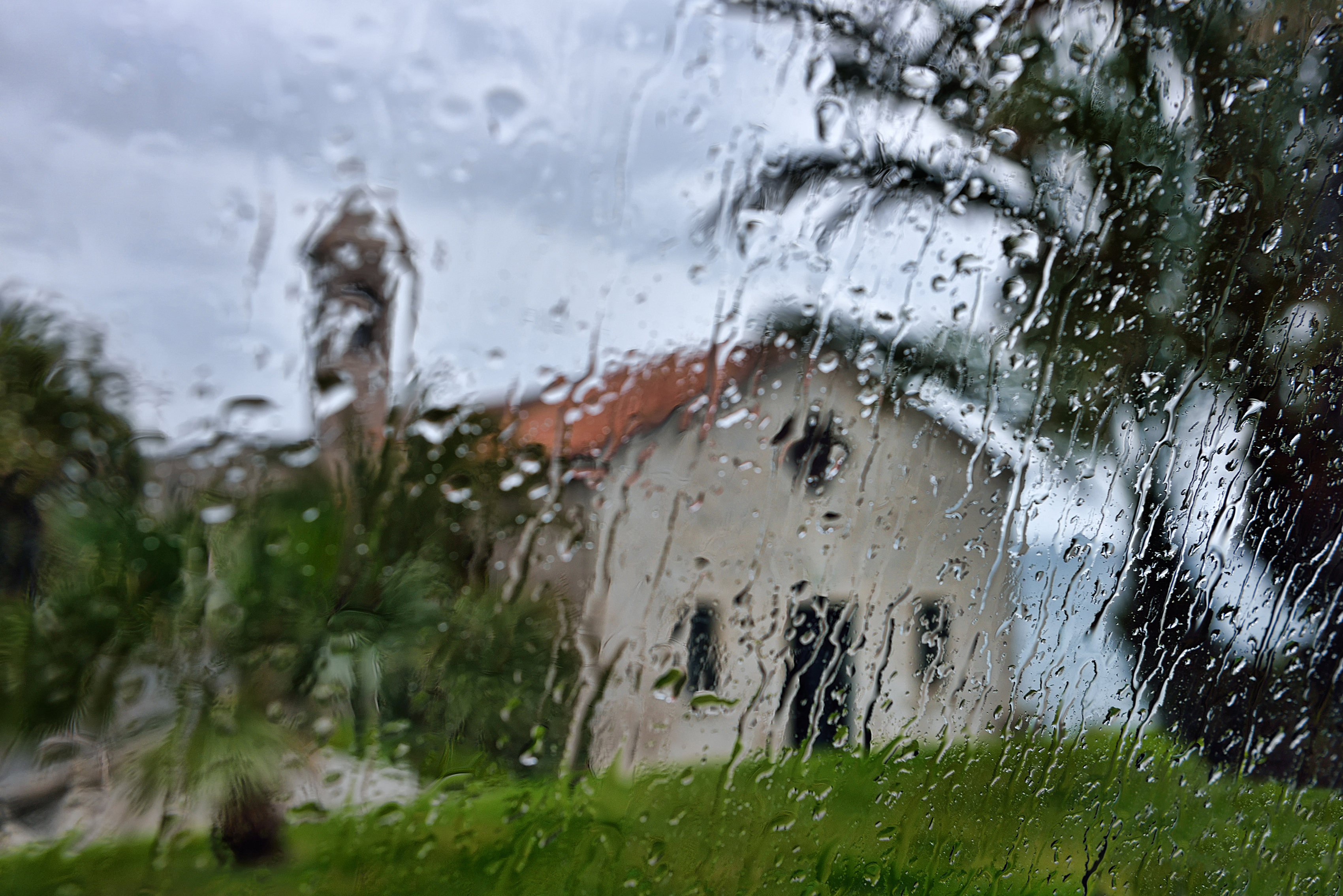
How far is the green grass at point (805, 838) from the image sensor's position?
2.56 ft

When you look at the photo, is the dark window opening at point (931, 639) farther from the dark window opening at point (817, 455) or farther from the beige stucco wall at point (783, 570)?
the dark window opening at point (817, 455)

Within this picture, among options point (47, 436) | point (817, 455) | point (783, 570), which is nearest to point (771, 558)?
point (783, 570)

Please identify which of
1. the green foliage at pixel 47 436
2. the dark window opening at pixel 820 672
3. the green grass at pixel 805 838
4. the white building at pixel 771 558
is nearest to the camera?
the green foliage at pixel 47 436

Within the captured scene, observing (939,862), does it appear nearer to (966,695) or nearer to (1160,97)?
(966,695)

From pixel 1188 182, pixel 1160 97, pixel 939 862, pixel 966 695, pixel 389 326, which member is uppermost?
pixel 1160 97

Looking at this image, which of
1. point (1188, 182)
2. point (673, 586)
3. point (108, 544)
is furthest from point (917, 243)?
point (108, 544)

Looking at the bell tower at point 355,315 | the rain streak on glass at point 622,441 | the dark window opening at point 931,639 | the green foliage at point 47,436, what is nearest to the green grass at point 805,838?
the rain streak on glass at point 622,441

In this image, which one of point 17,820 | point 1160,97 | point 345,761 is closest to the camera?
point 17,820

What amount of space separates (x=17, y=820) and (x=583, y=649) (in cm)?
50

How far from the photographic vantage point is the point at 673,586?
1.01 meters

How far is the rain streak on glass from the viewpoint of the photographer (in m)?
0.71

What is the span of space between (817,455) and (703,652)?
0.30 meters

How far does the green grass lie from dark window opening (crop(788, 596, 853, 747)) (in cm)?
4

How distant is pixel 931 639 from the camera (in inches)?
48.8
